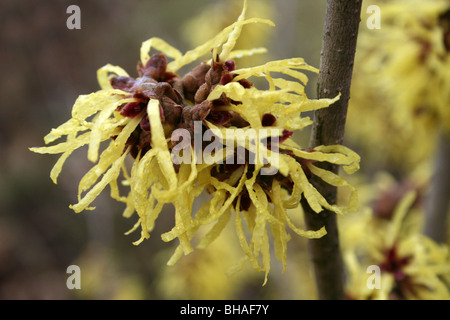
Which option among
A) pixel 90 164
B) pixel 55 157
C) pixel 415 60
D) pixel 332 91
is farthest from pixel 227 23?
pixel 55 157

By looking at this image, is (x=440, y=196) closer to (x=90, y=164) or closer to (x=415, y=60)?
(x=415, y=60)

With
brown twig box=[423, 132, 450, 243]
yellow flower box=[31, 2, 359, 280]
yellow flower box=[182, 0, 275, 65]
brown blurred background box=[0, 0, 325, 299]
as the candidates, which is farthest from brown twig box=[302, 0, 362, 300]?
brown blurred background box=[0, 0, 325, 299]

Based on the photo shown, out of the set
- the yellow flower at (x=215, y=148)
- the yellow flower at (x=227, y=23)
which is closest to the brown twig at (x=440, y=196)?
the yellow flower at (x=215, y=148)

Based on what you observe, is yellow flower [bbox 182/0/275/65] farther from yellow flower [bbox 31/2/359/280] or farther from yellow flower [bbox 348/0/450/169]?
yellow flower [bbox 31/2/359/280]

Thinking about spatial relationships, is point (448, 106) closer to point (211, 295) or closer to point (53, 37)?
point (211, 295)

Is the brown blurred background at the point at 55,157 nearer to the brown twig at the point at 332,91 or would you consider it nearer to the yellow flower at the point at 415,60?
the yellow flower at the point at 415,60
